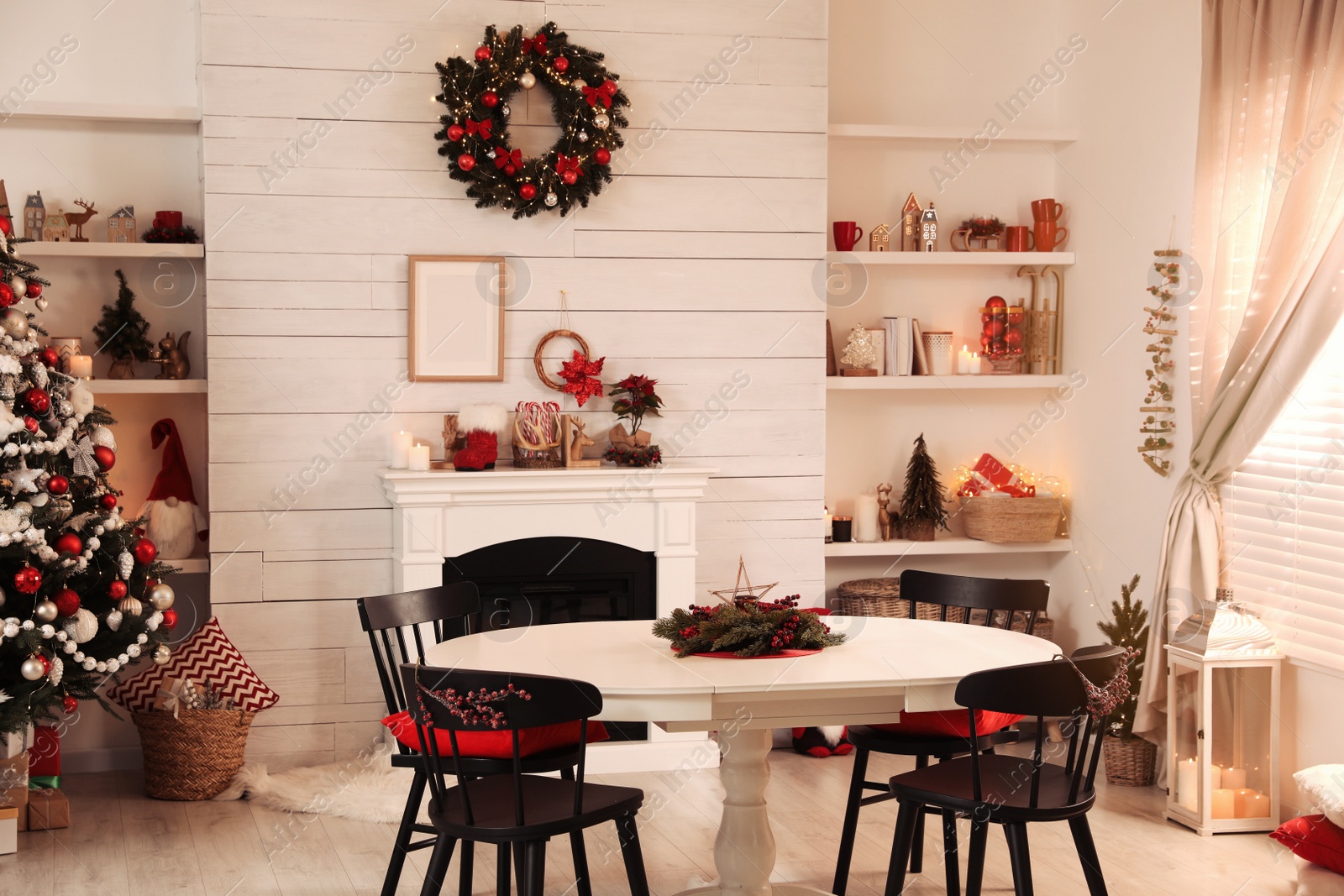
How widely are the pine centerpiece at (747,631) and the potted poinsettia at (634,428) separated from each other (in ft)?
5.34

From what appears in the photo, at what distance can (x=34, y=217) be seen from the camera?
4.36 metres

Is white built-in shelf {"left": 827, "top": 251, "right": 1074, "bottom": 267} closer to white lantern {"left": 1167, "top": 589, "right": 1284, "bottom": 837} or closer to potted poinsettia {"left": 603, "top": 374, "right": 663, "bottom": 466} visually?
potted poinsettia {"left": 603, "top": 374, "right": 663, "bottom": 466}

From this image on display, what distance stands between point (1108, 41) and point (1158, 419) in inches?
59.8

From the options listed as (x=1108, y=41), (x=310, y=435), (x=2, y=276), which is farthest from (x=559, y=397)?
(x=1108, y=41)

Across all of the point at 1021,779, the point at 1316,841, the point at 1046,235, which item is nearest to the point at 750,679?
the point at 1021,779

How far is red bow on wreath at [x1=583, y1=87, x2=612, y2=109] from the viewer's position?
4379 millimetres

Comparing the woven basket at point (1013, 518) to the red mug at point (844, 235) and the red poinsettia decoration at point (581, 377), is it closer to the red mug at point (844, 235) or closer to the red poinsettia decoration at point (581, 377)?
the red mug at point (844, 235)

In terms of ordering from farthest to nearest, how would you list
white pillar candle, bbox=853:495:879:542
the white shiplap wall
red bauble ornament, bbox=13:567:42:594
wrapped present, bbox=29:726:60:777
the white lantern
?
white pillar candle, bbox=853:495:879:542
the white shiplap wall
wrapped present, bbox=29:726:60:777
the white lantern
red bauble ornament, bbox=13:567:42:594

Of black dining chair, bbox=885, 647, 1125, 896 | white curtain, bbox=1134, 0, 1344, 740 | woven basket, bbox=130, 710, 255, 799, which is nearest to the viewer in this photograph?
Result: black dining chair, bbox=885, 647, 1125, 896

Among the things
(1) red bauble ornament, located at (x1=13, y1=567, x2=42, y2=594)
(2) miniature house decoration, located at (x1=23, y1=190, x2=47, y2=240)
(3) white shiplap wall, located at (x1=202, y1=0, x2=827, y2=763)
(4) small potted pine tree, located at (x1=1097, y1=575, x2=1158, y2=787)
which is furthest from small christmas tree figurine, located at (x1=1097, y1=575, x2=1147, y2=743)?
(2) miniature house decoration, located at (x1=23, y1=190, x2=47, y2=240)

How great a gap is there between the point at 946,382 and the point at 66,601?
3.23 meters

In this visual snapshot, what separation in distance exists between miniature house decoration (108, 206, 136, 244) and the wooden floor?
1.93 meters

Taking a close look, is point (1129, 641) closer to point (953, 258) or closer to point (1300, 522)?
point (1300, 522)

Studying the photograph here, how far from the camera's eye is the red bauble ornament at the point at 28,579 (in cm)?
321
